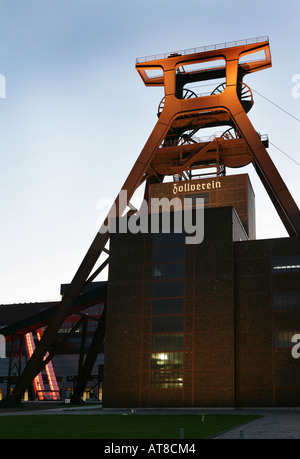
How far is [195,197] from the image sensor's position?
48875 mm

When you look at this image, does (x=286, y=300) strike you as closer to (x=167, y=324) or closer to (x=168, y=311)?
(x=168, y=311)

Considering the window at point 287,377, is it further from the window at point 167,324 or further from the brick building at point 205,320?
the window at point 167,324

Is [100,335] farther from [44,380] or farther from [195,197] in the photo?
[44,380]

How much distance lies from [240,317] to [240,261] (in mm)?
3820

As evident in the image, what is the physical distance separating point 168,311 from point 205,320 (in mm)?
2688

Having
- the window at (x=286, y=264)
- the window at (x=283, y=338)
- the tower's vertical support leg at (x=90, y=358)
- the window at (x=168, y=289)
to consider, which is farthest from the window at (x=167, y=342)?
the tower's vertical support leg at (x=90, y=358)

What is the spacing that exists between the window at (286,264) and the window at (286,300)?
154 centimetres

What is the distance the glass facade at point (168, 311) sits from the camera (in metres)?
37.4

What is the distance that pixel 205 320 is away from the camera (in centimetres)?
3741

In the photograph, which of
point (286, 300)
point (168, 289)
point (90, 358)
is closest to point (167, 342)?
point (168, 289)

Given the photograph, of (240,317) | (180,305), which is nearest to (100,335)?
(180,305)

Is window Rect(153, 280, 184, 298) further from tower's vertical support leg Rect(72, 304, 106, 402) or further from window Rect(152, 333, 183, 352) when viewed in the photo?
tower's vertical support leg Rect(72, 304, 106, 402)

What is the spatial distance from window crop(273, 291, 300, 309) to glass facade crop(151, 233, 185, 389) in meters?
6.27
